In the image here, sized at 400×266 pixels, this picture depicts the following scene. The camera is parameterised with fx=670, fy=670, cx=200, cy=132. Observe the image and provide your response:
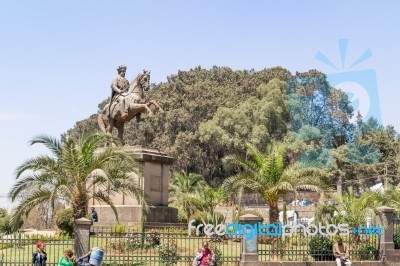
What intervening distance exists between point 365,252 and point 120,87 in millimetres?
12105

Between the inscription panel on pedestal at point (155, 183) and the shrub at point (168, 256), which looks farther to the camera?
the inscription panel on pedestal at point (155, 183)

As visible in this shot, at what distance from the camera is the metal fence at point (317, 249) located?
71.7ft

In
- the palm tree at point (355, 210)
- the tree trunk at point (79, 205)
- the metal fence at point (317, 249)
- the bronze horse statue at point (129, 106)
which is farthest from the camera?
the bronze horse statue at point (129, 106)

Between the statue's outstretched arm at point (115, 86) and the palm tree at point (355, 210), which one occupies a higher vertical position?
the statue's outstretched arm at point (115, 86)

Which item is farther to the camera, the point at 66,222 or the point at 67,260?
the point at 66,222

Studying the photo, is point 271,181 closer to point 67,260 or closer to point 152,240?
point 152,240

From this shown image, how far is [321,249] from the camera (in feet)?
71.8

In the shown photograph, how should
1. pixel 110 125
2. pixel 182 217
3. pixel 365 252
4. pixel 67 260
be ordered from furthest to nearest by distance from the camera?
1. pixel 182 217
2. pixel 110 125
3. pixel 365 252
4. pixel 67 260

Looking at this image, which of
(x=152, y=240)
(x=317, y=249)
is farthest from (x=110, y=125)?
(x=317, y=249)

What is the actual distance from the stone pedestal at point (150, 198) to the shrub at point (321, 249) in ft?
22.6

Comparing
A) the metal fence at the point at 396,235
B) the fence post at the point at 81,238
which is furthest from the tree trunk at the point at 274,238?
the fence post at the point at 81,238

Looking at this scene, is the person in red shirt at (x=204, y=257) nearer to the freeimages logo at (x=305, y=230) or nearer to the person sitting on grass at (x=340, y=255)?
the freeimages logo at (x=305, y=230)

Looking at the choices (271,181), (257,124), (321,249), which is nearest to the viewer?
(321,249)

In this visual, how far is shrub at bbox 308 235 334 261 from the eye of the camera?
71.7 feet
